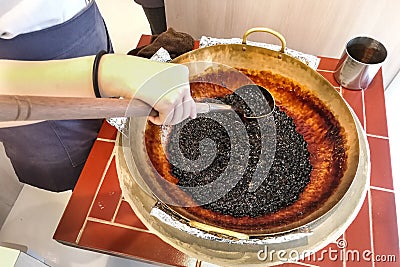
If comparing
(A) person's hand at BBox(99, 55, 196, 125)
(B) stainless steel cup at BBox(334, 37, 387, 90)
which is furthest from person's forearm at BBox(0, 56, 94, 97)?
(B) stainless steel cup at BBox(334, 37, 387, 90)

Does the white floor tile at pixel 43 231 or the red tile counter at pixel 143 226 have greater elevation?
the red tile counter at pixel 143 226

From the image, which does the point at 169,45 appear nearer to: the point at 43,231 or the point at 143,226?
the point at 143,226

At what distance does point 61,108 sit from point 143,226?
39 centimetres

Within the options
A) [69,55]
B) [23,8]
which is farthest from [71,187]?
[23,8]

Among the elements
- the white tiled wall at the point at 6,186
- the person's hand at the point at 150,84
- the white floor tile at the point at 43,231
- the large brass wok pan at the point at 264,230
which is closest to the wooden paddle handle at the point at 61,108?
the person's hand at the point at 150,84

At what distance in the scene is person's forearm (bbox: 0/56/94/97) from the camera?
0.71m

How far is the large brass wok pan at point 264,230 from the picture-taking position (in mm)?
754

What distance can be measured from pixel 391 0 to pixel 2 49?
3.14ft

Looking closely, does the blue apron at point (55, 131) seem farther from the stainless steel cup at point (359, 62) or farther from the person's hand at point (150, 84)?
the stainless steel cup at point (359, 62)

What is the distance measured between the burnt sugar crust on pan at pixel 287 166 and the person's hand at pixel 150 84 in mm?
127

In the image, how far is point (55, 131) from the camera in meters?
0.94

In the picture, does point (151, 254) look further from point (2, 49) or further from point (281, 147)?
point (2, 49)

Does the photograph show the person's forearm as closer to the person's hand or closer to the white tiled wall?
the person's hand

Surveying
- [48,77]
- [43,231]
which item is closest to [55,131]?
[48,77]
